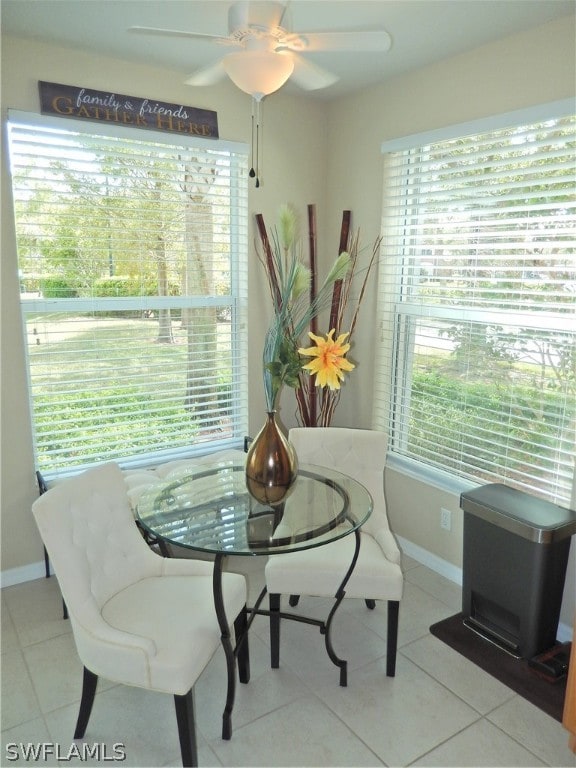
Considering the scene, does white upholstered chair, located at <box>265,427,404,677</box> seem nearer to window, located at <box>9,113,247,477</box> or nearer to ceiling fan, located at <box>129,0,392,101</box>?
window, located at <box>9,113,247,477</box>

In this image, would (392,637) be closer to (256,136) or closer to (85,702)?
(85,702)

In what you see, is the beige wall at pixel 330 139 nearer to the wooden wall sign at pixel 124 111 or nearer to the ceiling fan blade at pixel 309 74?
the wooden wall sign at pixel 124 111

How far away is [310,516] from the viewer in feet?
6.67

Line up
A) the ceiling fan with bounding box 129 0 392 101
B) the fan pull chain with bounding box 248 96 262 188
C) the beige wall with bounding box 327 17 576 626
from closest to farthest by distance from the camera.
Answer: the ceiling fan with bounding box 129 0 392 101 < the beige wall with bounding box 327 17 576 626 < the fan pull chain with bounding box 248 96 262 188

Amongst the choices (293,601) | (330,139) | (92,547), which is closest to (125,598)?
(92,547)

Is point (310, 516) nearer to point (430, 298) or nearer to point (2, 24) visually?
point (430, 298)

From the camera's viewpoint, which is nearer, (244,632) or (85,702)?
(85,702)

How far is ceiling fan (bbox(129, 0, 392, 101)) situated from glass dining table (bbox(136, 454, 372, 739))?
1448 mm

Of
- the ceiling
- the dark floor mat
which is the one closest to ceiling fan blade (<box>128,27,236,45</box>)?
the ceiling

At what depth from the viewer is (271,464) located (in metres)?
2.09

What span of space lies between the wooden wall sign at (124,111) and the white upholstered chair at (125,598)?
175 centimetres

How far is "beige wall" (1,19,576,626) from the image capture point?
94.7 inches

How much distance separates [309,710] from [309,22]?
8.78ft

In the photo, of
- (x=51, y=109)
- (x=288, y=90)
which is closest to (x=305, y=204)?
(x=288, y=90)
